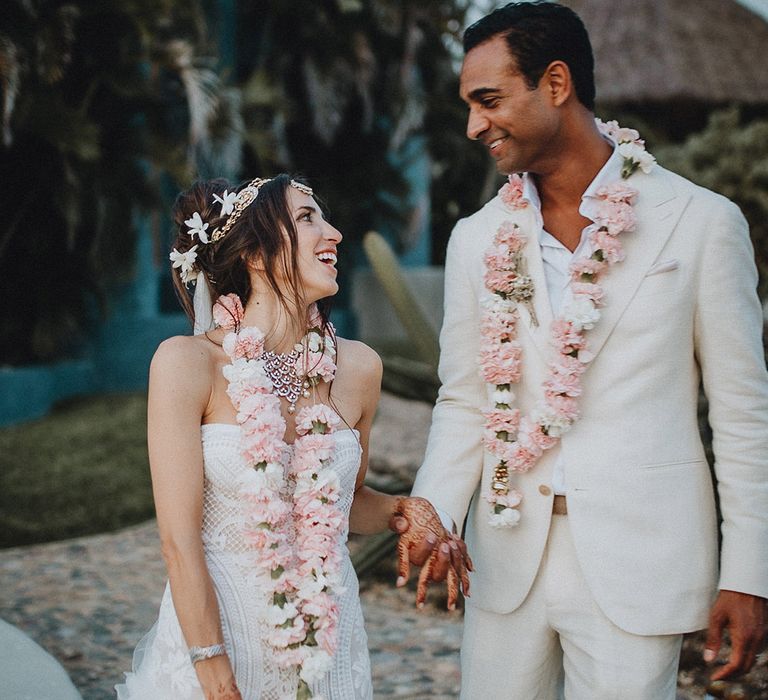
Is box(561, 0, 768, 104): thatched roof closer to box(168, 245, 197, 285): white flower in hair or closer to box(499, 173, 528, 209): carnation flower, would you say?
box(499, 173, 528, 209): carnation flower

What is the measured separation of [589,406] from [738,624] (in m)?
0.60

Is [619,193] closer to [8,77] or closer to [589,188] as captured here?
[589,188]

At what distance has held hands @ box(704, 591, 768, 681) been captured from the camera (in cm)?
227

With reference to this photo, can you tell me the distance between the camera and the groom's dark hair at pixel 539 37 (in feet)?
8.21

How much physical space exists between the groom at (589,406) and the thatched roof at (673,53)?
42.0ft

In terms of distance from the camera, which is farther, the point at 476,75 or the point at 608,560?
the point at 476,75

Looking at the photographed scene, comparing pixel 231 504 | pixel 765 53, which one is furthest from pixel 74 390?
pixel 765 53

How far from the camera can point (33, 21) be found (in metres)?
8.10

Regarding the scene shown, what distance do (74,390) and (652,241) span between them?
8.43m

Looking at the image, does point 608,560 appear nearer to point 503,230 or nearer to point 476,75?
point 503,230

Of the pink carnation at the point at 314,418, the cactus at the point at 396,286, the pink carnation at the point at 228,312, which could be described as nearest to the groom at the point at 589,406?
the pink carnation at the point at 314,418

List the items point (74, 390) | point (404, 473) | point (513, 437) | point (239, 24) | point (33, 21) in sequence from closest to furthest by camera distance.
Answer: point (513, 437)
point (404, 473)
point (33, 21)
point (74, 390)
point (239, 24)

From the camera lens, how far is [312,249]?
7.97 feet

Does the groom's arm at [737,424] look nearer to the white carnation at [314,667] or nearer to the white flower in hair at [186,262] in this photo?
the white carnation at [314,667]
